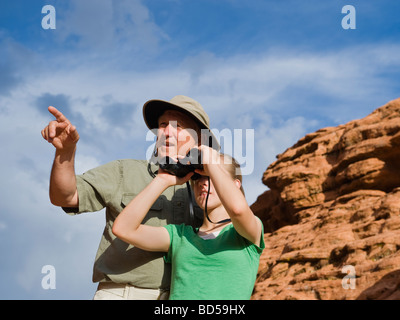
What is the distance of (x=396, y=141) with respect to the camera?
23578 millimetres

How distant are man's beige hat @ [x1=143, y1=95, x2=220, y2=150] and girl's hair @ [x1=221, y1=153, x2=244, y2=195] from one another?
229 millimetres

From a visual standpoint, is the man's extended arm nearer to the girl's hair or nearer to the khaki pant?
the khaki pant

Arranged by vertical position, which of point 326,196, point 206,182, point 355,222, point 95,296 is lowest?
point 95,296

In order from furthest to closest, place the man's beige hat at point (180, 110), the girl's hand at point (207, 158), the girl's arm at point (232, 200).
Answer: the man's beige hat at point (180, 110) → the girl's hand at point (207, 158) → the girl's arm at point (232, 200)

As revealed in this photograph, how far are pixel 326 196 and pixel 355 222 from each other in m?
6.18

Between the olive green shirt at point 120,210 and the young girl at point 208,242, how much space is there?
184mm

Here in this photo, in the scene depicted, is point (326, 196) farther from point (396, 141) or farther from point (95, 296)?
point (95, 296)


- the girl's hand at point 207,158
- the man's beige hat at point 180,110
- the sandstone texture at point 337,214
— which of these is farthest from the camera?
the sandstone texture at point 337,214

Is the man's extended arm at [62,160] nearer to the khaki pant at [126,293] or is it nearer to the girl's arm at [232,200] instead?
the khaki pant at [126,293]

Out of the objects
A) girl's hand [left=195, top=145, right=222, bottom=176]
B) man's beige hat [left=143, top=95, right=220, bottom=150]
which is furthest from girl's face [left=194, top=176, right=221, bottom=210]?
man's beige hat [left=143, top=95, right=220, bottom=150]

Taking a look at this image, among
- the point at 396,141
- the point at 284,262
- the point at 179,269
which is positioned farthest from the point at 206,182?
the point at 396,141

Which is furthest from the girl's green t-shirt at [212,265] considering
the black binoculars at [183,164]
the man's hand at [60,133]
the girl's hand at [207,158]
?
the man's hand at [60,133]

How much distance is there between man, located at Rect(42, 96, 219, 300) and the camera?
3781 mm

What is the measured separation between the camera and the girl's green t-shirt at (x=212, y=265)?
11.8 ft
